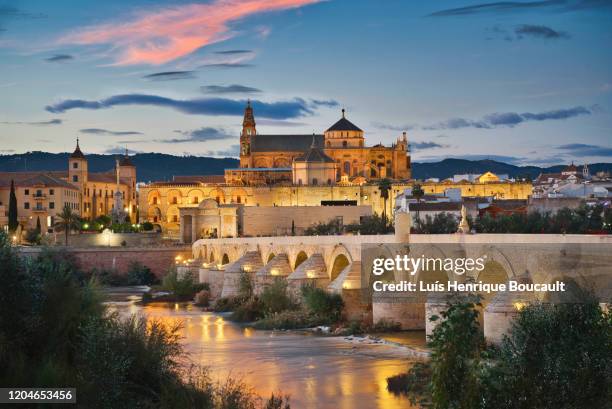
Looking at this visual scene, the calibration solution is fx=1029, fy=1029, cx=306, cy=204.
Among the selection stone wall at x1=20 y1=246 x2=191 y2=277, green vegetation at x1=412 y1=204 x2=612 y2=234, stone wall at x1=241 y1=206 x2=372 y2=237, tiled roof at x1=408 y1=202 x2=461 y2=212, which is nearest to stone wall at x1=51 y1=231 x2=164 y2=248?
stone wall at x1=20 y1=246 x2=191 y2=277

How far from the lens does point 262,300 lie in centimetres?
3581

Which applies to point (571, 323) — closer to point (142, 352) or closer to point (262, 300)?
point (142, 352)

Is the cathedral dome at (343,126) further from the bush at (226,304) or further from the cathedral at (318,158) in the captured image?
the bush at (226,304)

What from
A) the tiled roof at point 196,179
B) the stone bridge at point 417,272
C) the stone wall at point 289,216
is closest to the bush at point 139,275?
the stone bridge at point 417,272

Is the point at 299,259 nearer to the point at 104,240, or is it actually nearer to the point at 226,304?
the point at 226,304

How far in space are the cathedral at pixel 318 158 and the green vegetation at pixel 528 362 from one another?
67821mm

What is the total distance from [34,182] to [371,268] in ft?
170

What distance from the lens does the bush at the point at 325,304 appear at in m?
31.6

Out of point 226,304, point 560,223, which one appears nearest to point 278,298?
point 226,304

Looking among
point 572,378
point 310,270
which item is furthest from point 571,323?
point 310,270

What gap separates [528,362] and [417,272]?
46.6 feet

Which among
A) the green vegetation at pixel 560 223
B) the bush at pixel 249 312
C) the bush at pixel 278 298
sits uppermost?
the green vegetation at pixel 560 223

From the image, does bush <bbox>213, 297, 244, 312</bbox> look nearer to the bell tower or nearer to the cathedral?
the cathedral

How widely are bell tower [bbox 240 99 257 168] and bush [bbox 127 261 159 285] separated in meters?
37.0
